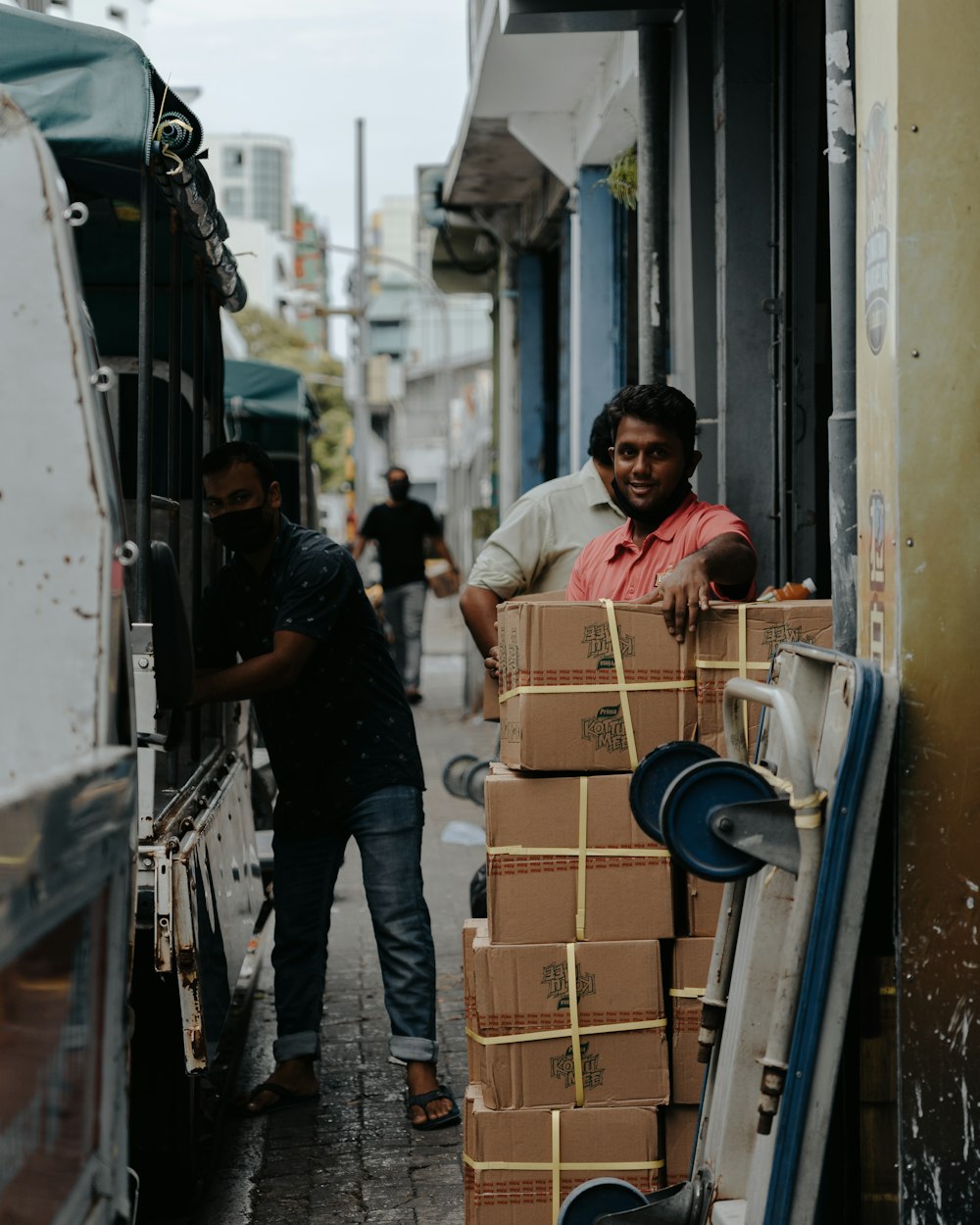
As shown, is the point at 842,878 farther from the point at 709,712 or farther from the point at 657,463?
the point at 657,463

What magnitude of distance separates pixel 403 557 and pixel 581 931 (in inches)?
423

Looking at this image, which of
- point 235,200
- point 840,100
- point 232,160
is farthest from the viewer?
point 232,160

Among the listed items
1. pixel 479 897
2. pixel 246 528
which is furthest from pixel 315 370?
pixel 246 528

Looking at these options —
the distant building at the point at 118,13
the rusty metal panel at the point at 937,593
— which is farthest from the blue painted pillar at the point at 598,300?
the distant building at the point at 118,13

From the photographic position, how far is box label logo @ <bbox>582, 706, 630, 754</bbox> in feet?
12.1

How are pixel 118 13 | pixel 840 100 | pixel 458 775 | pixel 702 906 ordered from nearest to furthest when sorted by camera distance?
pixel 840 100, pixel 702 906, pixel 458 775, pixel 118 13

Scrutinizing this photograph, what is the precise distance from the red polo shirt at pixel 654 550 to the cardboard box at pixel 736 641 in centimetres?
24

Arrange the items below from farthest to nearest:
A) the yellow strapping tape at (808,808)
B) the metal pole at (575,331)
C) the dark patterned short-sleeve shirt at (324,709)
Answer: the metal pole at (575,331)
the dark patterned short-sleeve shirt at (324,709)
the yellow strapping tape at (808,808)

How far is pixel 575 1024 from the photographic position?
3684mm

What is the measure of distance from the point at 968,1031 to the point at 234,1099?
3010mm

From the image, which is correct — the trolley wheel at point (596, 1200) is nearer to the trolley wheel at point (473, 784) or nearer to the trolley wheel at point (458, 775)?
the trolley wheel at point (473, 784)

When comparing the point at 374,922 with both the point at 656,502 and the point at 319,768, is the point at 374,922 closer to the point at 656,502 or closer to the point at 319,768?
the point at 319,768

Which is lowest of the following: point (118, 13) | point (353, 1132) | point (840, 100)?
point (353, 1132)

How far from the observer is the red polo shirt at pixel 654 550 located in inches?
161
